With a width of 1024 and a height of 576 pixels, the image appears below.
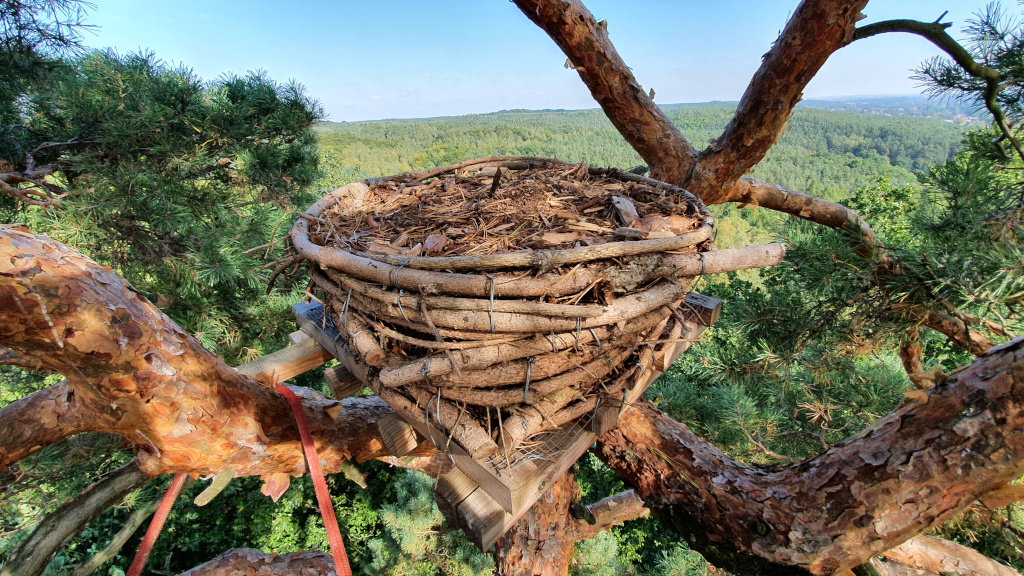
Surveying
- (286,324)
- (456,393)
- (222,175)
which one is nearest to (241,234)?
(222,175)

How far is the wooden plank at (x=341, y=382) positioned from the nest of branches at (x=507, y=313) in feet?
0.83

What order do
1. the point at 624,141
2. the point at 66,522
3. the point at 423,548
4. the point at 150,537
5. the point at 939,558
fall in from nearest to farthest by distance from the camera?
the point at 150,537 < the point at 66,522 < the point at 939,558 < the point at 423,548 < the point at 624,141

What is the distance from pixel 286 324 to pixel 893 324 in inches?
179

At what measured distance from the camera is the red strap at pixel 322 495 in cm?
97

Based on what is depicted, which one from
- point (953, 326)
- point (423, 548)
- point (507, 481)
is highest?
point (507, 481)

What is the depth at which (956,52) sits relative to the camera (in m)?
2.01

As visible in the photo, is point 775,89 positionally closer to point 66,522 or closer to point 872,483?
point 872,483

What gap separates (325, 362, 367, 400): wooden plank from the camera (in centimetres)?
133

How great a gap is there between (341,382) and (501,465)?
0.73 m

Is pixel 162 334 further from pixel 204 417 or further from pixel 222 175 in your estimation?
pixel 222 175

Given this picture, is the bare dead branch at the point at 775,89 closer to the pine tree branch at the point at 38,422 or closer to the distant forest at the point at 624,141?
the distant forest at the point at 624,141

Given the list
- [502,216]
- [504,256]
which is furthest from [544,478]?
[502,216]

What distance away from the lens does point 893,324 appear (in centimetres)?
213

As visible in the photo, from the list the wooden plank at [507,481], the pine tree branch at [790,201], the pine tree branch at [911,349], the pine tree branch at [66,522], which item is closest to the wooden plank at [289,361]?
the pine tree branch at [66,522]
